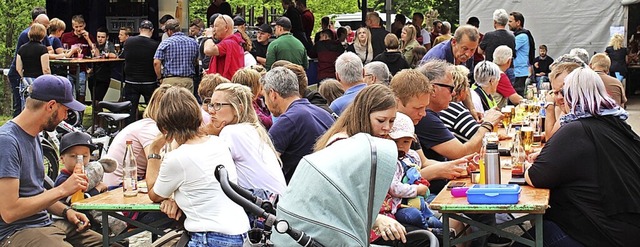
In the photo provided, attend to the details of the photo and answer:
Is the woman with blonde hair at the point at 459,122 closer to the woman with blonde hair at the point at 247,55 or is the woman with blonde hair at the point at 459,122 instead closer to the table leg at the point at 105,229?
the table leg at the point at 105,229

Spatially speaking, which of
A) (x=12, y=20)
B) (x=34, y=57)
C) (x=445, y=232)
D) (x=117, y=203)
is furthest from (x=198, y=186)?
(x=12, y=20)

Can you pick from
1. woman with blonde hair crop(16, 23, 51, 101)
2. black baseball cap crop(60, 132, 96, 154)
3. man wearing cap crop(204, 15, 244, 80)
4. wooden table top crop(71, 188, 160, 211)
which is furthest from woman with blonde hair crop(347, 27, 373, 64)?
wooden table top crop(71, 188, 160, 211)

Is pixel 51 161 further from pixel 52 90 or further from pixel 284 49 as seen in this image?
pixel 52 90

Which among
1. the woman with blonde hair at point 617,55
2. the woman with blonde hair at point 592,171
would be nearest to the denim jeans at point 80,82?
the woman with blonde hair at point 617,55

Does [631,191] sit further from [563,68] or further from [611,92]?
[611,92]

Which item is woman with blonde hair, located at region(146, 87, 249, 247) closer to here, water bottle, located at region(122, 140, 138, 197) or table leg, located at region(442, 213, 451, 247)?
water bottle, located at region(122, 140, 138, 197)

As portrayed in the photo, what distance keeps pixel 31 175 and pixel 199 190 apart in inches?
41.8

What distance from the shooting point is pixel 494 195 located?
536cm

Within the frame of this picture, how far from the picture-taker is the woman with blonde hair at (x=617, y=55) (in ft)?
63.7

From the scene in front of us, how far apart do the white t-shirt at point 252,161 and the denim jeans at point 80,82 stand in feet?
35.2

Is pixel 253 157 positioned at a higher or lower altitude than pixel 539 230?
higher

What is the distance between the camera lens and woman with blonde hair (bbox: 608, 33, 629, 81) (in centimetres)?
1941

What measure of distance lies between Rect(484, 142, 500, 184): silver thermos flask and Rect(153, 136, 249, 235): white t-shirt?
1568mm

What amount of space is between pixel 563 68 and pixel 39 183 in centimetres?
496
